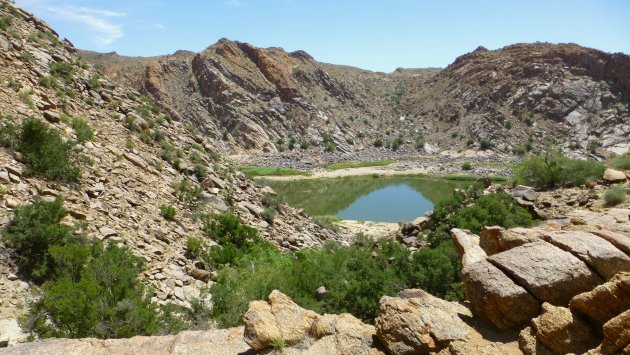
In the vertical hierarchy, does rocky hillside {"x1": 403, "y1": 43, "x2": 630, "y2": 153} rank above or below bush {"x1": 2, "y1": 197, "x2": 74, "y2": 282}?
above

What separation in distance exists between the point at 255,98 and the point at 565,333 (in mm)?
78982

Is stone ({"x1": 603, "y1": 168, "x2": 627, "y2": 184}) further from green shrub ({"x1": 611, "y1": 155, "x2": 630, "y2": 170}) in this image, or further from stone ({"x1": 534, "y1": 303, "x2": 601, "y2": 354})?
stone ({"x1": 534, "y1": 303, "x2": 601, "y2": 354})

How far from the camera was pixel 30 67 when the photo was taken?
645 inches

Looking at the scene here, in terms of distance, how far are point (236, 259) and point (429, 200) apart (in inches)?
1281

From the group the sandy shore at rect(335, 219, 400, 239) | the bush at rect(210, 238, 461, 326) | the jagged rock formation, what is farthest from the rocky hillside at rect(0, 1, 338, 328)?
the jagged rock formation

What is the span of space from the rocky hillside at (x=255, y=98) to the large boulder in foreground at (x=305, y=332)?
68739mm

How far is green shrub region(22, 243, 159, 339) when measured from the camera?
725 cm

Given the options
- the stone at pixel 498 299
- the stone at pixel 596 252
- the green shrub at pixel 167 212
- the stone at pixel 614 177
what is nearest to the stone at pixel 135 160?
the green shrub at pixel 167 212

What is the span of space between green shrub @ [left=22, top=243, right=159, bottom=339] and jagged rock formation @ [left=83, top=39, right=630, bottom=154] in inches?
2614

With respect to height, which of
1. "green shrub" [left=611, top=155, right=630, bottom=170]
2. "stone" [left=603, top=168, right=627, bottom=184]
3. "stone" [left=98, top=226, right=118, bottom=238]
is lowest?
"stone" [left=98, top=226, right=118, bottom=238]

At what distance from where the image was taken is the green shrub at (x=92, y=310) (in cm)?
725

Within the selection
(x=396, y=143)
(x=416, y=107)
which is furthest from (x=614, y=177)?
(x=416, y=107)

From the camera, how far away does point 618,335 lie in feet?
13.1

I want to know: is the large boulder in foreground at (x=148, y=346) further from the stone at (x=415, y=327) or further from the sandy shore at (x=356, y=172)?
the sandy shore at (x=356, y=172)
